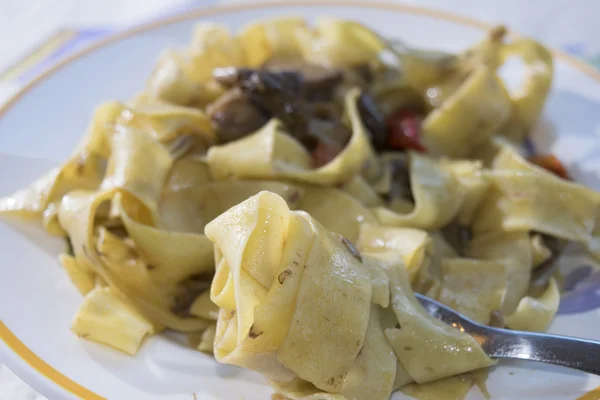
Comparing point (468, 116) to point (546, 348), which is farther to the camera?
point (468, 116)

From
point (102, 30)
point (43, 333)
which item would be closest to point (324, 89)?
point (43, 333)

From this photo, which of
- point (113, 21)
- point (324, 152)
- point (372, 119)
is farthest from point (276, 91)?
point (113, 21)

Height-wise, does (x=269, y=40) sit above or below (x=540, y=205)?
above

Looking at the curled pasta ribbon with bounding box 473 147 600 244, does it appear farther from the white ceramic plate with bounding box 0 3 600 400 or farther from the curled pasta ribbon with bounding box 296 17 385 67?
the curled pasta ribbon with bounding box 296 17 385 67

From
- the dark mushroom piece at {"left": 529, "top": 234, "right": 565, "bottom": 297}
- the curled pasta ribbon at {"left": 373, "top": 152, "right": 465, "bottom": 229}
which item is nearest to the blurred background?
the dark mushroom piece at {"left": 529, "top": 234, "right": 565, "bottom": 297}

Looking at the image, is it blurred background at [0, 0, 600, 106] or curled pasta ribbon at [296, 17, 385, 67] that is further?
blurred background at [0, 0, 600, 106]

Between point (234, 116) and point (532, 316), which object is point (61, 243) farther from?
point (532, 316)

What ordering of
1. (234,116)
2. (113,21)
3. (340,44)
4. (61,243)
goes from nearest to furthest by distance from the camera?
(61,243)
(234,116)
(340,44)
(113,21)
